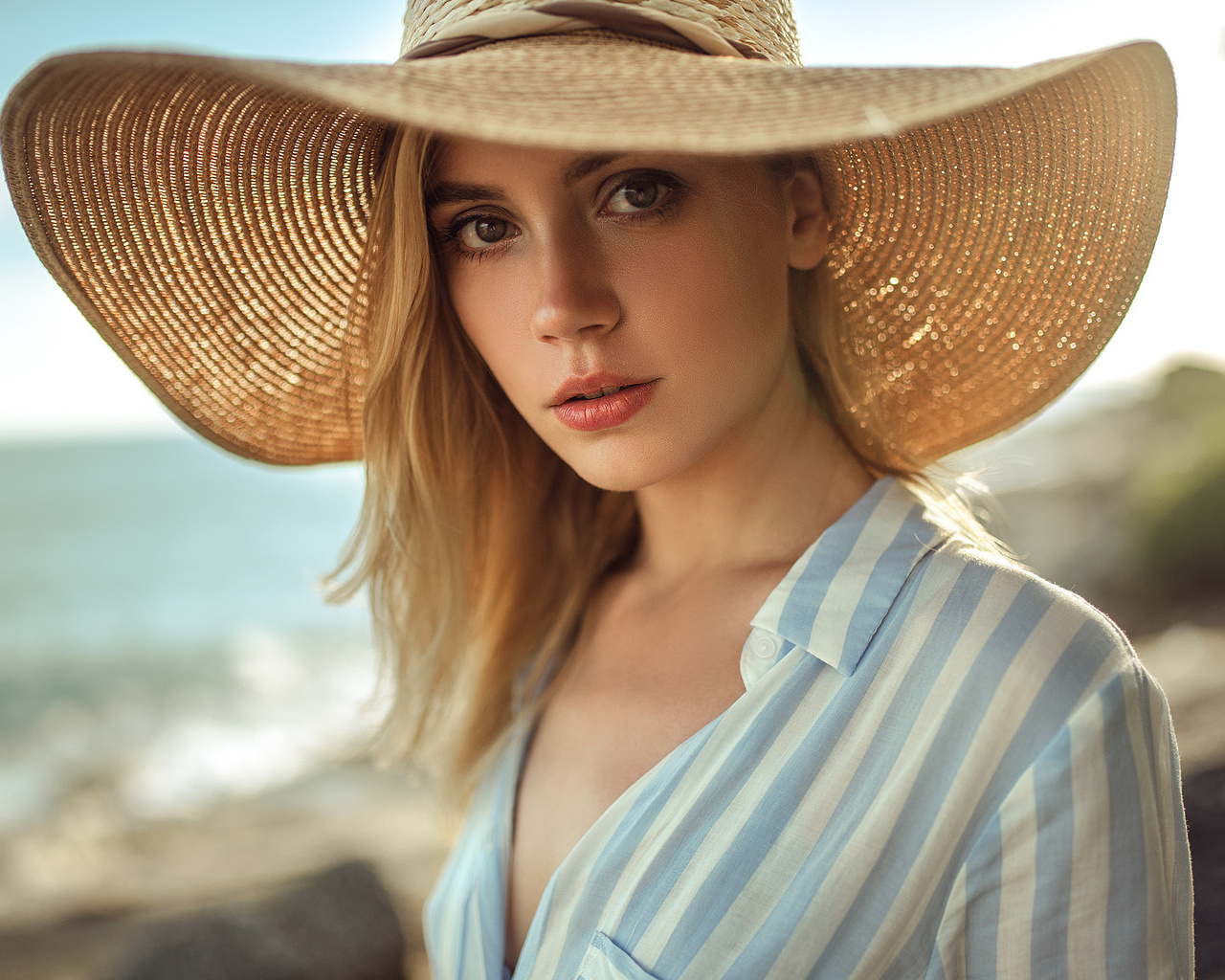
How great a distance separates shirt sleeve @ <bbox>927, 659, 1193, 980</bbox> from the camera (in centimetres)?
99

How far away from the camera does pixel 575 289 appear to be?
120 centimetres

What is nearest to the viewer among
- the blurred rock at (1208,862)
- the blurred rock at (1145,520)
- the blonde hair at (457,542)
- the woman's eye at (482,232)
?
the woman's eye at (482,232)

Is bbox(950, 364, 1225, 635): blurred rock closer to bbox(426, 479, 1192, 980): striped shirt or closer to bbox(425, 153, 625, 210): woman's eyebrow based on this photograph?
bbox(426, 479, 1192, 980): striped shirt

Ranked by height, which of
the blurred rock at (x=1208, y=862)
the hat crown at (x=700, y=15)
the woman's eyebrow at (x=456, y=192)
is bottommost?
the blurred rock at (x=1208, y=862)

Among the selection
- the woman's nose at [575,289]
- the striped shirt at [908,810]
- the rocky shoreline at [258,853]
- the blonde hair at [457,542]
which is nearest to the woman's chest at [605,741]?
Answer: the striped shirt at [908,810]

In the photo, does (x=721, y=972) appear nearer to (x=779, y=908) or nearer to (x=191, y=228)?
(x=779, y=908)

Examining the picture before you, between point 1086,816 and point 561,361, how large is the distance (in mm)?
848

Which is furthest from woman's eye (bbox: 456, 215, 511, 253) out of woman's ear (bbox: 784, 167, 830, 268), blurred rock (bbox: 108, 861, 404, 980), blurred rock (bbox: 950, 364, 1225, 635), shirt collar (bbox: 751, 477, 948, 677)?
blurred rock (bbox: 950, 364, 1225, 635)

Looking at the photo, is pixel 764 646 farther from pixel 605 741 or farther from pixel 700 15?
pixel 700 15

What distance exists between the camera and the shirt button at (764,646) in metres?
1.26

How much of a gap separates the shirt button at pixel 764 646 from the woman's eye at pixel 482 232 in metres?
0.71

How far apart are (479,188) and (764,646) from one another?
2.54ft

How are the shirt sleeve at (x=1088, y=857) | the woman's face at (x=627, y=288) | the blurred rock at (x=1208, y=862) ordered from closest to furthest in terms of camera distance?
the shirt sleeve at (x=1088, y=857)
the woman's face at (x=627, y=288)
the blurred rock at (x=1208, y=862)

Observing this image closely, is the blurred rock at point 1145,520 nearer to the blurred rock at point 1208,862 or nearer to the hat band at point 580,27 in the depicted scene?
the blurred rock at point 1208,862
